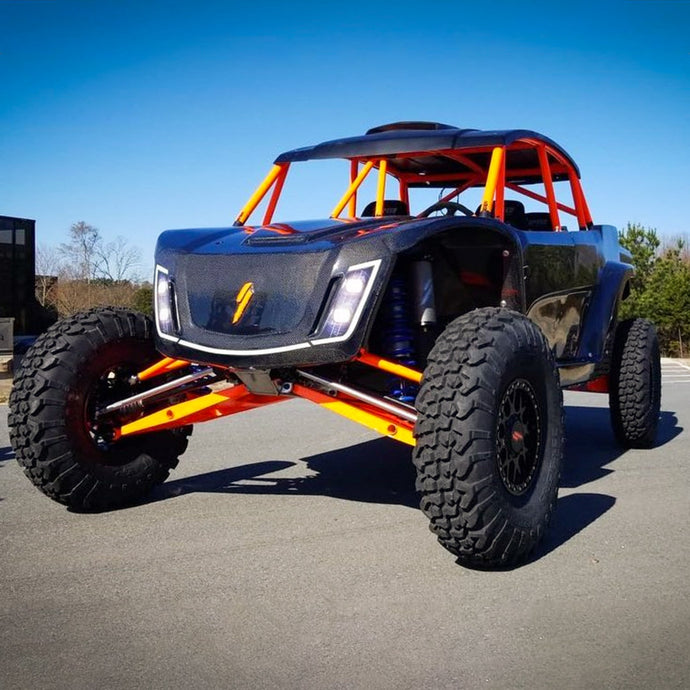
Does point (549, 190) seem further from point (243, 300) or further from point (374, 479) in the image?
point (243, 300)

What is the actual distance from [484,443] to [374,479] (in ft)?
6.99

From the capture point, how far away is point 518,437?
3.96m

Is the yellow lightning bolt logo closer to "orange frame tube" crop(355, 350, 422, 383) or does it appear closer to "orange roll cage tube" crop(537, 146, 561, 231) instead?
"orange frame tube" crop(355, 350, 422, 383)

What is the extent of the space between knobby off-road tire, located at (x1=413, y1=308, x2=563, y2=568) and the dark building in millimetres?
13417

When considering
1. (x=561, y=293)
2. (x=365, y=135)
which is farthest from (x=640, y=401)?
(x=365, y=135)

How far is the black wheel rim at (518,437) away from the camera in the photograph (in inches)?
152

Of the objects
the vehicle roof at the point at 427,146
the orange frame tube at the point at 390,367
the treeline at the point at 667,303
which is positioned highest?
the vehicle roof at the point at 427,146

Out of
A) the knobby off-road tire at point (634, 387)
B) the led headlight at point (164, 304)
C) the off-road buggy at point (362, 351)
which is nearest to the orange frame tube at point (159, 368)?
the off-road buggy at point (362, 351)

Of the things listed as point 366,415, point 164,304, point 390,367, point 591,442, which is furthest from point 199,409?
point 591,442

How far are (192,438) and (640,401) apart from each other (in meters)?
3.41

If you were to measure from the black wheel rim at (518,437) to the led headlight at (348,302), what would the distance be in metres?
0.73

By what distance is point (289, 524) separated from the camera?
4.47m

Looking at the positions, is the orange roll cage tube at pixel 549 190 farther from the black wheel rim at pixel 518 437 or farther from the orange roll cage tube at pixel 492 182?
the black wheel rim at pixel 518 437

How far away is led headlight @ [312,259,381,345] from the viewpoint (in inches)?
152
